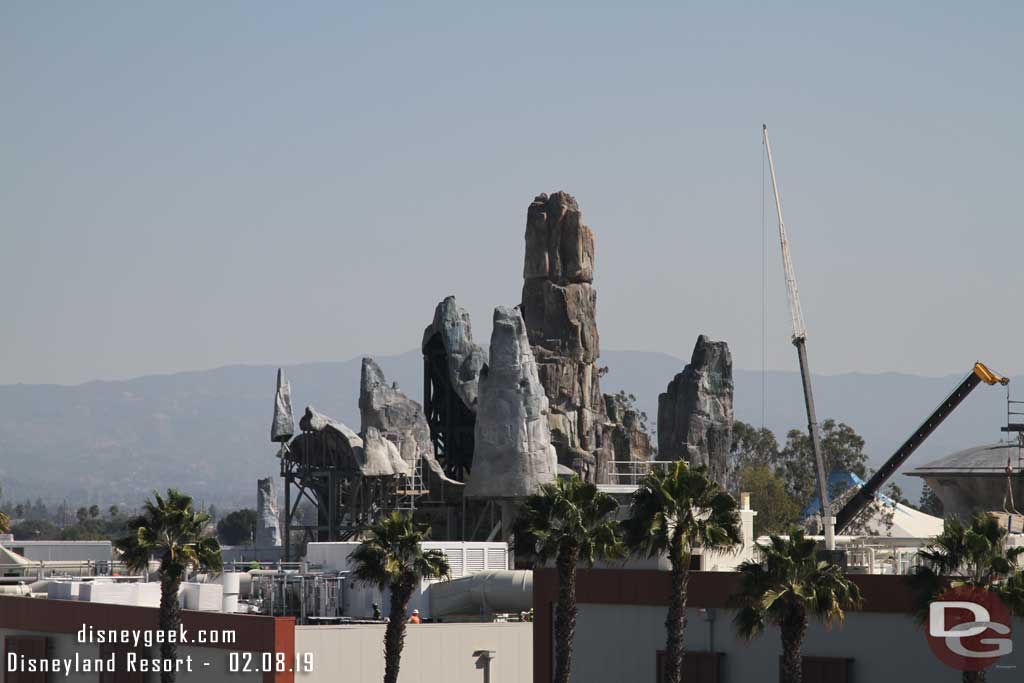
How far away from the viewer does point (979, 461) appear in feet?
216

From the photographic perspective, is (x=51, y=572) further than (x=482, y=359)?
No

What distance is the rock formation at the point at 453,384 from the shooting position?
109 meters

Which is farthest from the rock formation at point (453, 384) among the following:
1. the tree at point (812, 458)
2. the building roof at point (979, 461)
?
the tree at point (812, 458)

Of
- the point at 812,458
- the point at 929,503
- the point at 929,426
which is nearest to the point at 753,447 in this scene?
the point at 812,458

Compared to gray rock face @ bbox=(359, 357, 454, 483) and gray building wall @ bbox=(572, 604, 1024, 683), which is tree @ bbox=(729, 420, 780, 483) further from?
gray building wall @ bbox=(572, 604, 1024, 683)

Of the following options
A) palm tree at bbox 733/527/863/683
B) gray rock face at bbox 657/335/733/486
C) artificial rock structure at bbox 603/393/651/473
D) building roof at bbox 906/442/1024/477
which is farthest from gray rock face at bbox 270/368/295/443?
palm tree at bbox 733/527/863/683

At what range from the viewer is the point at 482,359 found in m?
110

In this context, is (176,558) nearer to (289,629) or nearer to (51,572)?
(289,629)

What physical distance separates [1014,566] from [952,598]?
5.25 feet

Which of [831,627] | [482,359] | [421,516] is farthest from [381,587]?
[482,359]

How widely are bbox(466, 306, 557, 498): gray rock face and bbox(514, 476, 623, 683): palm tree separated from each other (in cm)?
3997

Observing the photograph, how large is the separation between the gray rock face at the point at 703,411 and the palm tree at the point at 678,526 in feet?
249

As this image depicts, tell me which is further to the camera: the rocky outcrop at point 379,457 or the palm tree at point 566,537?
the rocky outcrop at point 379,457

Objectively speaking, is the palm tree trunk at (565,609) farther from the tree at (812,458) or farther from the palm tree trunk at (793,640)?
the tree at (812,458)
